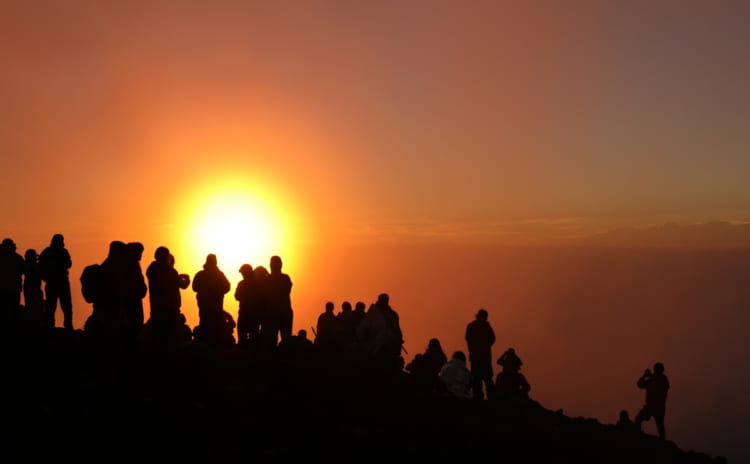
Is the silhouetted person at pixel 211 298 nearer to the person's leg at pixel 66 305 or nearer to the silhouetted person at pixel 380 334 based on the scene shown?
the person's leg at pixel 66 305

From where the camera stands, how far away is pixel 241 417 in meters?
12.2

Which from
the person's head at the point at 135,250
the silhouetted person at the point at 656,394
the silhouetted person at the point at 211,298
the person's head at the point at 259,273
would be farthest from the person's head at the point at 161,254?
the silhouetted person at the point at 656,394

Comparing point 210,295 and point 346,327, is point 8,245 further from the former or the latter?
point 346,327

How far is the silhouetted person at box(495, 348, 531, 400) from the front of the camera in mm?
18094

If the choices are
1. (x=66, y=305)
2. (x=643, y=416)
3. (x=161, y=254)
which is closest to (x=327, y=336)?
(x=161, y=254)

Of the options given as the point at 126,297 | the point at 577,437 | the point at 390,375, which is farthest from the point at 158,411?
the point at 577,437

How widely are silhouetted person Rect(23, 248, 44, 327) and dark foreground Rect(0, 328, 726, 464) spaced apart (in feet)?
6.99

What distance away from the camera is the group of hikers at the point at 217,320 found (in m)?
14.4

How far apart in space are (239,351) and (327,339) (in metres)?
4.03

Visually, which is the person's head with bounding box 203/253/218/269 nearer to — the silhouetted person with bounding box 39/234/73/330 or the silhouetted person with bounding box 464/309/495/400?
the silhouetted person with bounding box 39/234/73/330

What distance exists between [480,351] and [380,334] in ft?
9.54

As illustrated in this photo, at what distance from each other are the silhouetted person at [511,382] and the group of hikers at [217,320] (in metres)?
0.03

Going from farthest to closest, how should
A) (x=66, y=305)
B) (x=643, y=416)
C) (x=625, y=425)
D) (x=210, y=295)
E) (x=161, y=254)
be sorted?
(x=625, y=425)
(x=643, y=416)
(x=210, y=295)
(x=66, y=305)
(x=161, y=254)

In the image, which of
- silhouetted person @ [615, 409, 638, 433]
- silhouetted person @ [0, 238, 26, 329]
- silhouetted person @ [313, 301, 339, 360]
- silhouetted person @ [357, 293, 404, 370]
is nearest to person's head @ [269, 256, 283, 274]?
silhouetted person @ [313, 301, 339, 360]
